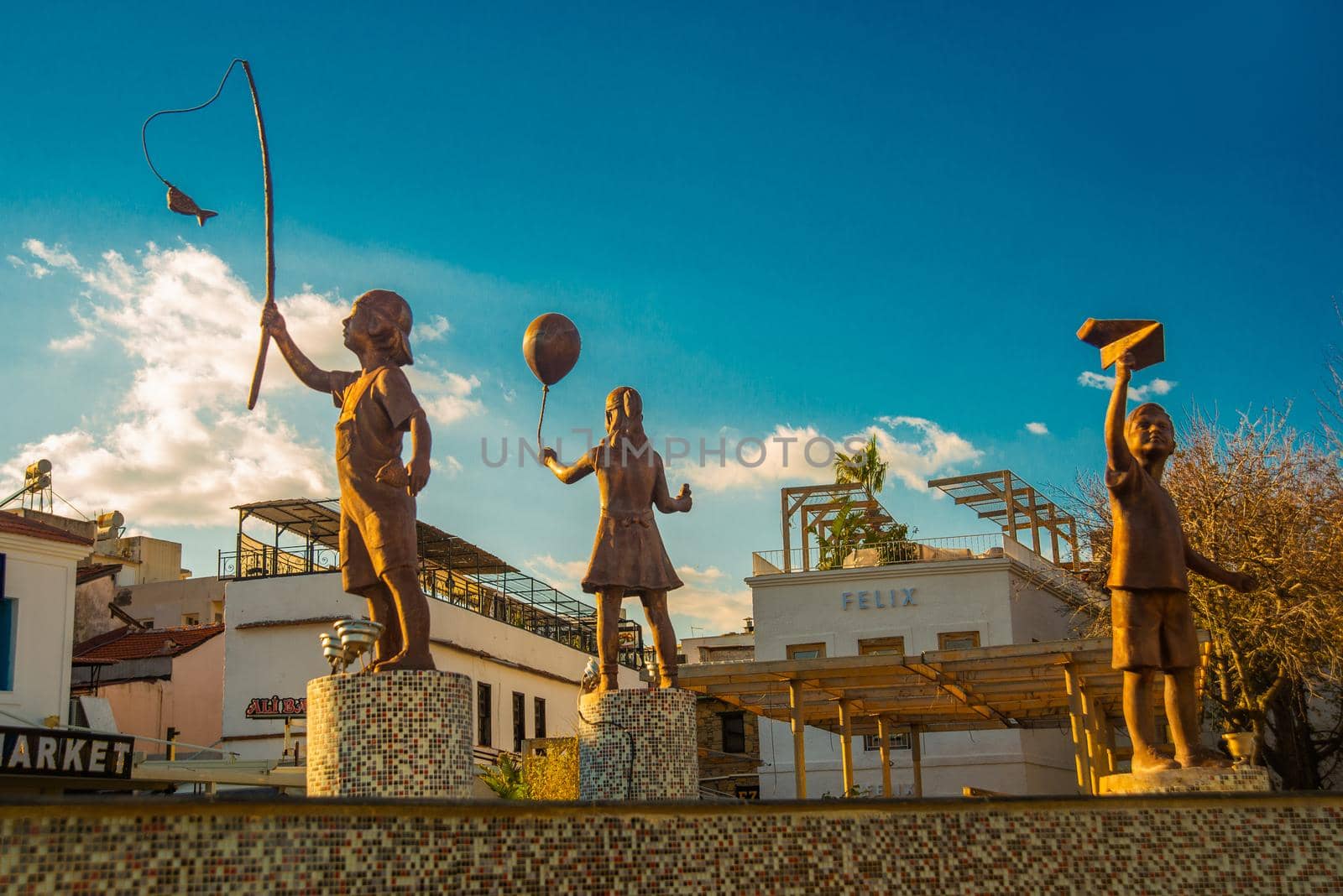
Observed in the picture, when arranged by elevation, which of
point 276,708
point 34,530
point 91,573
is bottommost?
point 276,708

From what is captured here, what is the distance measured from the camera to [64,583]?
21109mm

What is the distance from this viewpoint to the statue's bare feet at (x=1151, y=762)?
9258 millimetres

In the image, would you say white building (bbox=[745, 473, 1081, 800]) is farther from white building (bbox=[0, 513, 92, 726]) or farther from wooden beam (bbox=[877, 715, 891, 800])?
white building (bbox=[0, 513, 92, 726])

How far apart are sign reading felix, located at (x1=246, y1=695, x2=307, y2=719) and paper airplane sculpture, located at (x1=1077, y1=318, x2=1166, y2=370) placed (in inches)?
806

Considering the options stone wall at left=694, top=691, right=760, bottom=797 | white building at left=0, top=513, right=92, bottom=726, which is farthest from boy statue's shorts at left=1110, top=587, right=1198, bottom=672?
stone wall at left=694, top=691, right=760, bottom=797

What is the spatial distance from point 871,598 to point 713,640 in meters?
8.29

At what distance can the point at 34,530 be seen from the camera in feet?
67.5

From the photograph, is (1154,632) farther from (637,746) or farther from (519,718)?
(519,718)

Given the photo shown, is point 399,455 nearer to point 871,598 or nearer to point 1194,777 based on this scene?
point 1194,777

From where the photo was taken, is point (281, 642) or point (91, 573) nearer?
point (281, 642)

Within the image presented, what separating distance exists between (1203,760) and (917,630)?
21077 mm

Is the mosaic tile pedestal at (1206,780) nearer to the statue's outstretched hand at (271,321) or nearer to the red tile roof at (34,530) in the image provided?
the statue's outstretched hand at (271,321)

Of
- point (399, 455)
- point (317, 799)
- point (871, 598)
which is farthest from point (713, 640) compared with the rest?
point (317, 799)

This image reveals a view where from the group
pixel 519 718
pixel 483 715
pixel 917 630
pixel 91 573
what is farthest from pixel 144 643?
pixel 917 630
